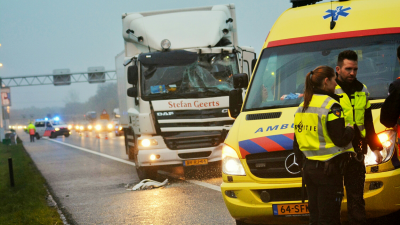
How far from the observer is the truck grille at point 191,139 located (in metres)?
11.7

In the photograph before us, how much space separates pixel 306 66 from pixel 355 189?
2151 millimetres

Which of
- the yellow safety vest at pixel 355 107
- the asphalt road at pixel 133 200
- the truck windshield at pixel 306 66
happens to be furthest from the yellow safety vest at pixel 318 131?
the asphalt road at pixel 133 200

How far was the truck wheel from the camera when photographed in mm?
11969

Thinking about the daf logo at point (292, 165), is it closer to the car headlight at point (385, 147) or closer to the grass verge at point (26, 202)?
the car headlight at point (385, 147)

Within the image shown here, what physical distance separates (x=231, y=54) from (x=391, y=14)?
6096mm

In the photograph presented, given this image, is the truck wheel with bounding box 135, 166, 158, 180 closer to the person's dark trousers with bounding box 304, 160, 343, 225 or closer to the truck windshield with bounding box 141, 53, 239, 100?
the truck windshield with bounding box 141, 53, 239, 100

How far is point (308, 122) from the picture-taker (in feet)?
14.2

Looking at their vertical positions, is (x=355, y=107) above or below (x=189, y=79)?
below

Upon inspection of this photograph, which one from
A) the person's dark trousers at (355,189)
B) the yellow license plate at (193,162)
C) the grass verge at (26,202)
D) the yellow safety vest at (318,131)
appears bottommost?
the grass verge at (26,202)

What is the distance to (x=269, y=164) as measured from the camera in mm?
5445

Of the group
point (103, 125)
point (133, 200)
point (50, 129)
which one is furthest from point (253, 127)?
point (103, 125)

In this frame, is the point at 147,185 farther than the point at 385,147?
Yes

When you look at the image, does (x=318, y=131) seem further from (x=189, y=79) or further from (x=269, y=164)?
(x=189, y=79)

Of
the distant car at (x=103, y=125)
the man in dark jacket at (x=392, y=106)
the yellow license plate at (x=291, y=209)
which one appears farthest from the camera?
the distant car at (x=103, y=125)
